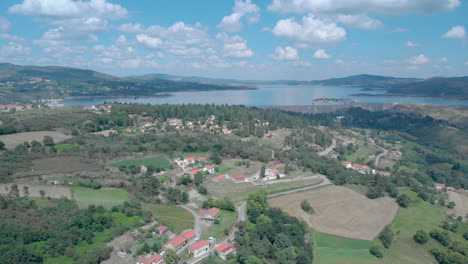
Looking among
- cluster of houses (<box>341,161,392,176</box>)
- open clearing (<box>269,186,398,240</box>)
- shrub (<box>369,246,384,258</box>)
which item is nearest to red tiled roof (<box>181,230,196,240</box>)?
open clearing (<box>269,186,398,240</box>)

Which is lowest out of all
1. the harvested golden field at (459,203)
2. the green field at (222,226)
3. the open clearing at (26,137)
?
the harvested golden field at (459,203)

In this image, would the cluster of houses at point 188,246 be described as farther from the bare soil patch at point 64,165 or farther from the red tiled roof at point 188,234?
the bare soil patch at point 64,165

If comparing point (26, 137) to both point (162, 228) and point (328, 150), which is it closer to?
point (162, 228)

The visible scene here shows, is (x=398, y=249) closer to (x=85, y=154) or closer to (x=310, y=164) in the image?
(x=310, y=164)

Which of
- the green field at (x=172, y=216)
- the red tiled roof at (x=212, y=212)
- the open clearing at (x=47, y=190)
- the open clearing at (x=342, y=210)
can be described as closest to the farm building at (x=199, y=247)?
the green field at (x=172, y=216)

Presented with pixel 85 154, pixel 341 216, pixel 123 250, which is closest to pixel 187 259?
pixel 123 250

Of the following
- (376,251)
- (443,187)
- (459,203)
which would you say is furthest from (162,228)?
(443,187)

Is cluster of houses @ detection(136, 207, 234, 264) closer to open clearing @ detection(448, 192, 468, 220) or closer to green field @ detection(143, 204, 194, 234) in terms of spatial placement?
green field @ detection(143, 204, 194, 234)

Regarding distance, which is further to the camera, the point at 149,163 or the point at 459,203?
the point at 149,163
